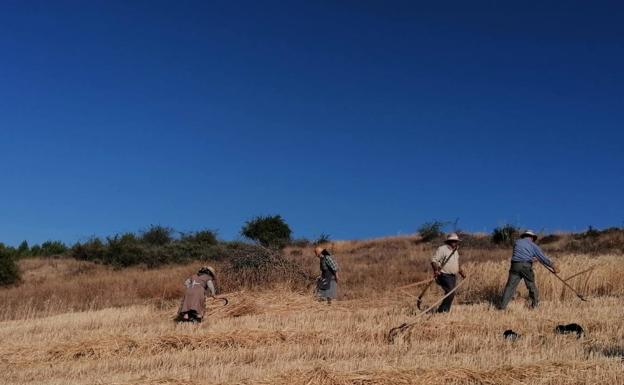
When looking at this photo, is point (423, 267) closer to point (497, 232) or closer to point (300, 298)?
point (300, 298)

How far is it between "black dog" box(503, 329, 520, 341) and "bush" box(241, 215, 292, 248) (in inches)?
1316

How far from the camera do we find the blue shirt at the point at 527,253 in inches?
585

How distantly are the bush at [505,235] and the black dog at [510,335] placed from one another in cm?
2665

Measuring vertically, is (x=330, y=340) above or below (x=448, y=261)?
below

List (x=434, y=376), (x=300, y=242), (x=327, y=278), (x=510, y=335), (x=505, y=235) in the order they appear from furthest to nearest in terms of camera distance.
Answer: (x=300, y=242), (x=505, y=235), (x=327, y=278), (x=510, y=335), (x=434, y=376)

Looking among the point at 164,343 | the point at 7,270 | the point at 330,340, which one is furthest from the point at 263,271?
the point at 7,270

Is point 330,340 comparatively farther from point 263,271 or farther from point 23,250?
point 23,250

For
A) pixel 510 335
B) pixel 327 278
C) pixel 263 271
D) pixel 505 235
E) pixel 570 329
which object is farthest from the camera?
pixel 505 235

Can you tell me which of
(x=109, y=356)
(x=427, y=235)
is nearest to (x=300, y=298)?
(x=109, y=356)

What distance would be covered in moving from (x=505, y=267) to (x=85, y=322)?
11.3 metres

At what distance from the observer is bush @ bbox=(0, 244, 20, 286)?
2869 centimetres

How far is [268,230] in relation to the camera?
45.0 m

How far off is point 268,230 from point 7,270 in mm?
19271

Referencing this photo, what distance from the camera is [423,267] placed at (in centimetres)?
2564
